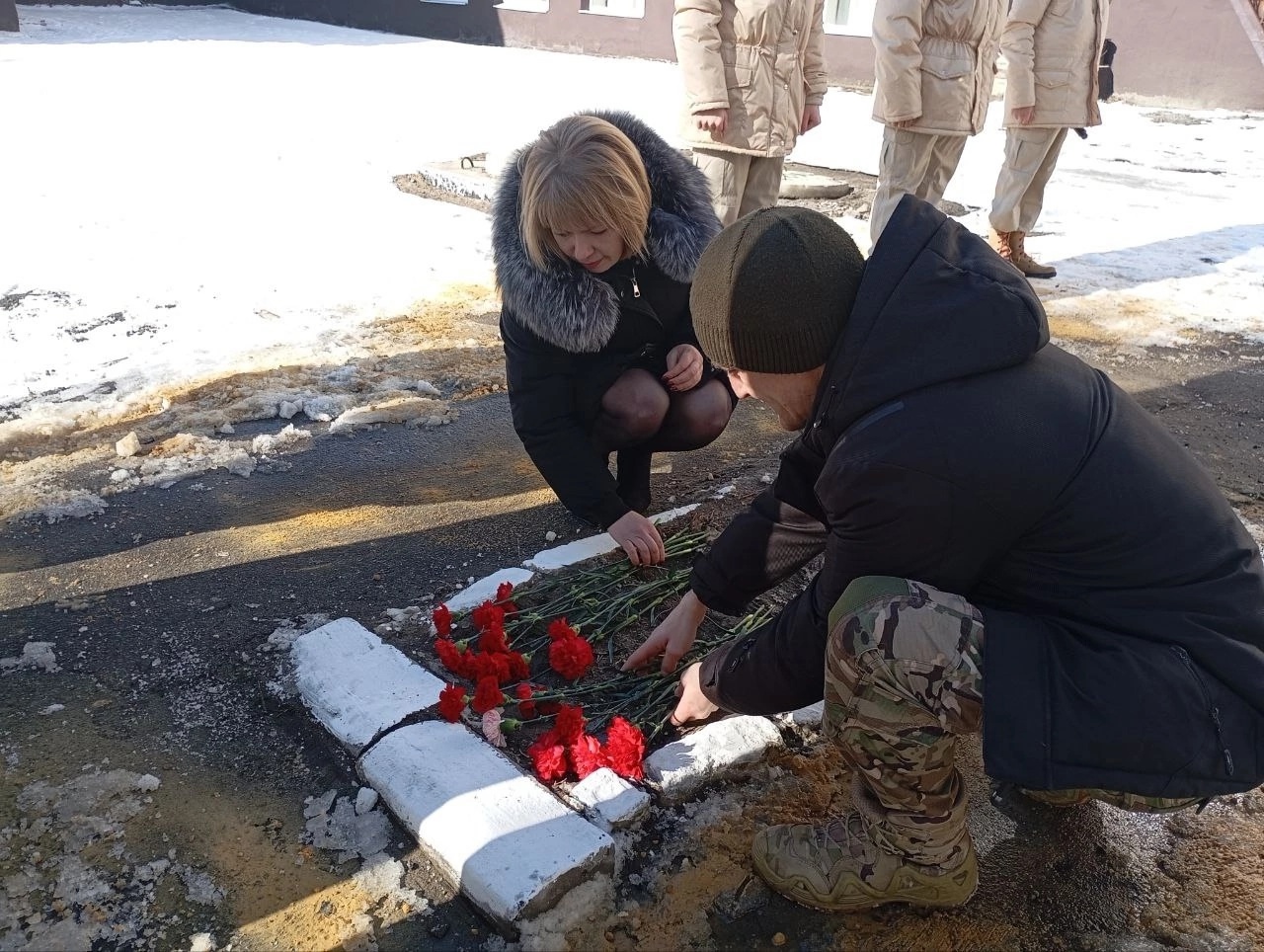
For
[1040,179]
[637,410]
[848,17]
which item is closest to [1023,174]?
[1040,179]

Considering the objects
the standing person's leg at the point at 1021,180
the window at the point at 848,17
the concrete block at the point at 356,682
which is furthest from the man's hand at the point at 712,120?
the window at the point at 848,17

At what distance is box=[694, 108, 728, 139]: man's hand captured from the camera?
478cm

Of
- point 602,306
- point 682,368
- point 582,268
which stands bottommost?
point 682,368

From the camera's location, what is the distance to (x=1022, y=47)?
6016 mm

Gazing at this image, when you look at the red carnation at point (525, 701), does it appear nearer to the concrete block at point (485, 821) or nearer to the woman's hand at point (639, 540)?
the concrete block at point (485, 821)

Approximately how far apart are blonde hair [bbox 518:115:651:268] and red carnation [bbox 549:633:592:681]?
1.07m

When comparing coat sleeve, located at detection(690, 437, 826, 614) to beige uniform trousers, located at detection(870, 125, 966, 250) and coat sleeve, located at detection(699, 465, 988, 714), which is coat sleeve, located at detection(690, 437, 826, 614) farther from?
beige uniform trousers, located at detection(870, 125, 966, 250)

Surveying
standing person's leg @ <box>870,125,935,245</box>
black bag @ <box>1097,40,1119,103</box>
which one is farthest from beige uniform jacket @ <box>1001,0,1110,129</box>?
black bag @ <box>1097,40,1119,103</box>

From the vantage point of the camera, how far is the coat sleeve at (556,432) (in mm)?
3020

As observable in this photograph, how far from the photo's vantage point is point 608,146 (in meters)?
2.78

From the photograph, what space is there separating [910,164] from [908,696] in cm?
455

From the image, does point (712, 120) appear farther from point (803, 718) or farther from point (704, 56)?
point (803, 718)

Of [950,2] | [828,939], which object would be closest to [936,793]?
[828,939]

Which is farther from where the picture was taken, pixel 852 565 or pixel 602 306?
pixel 602 306
